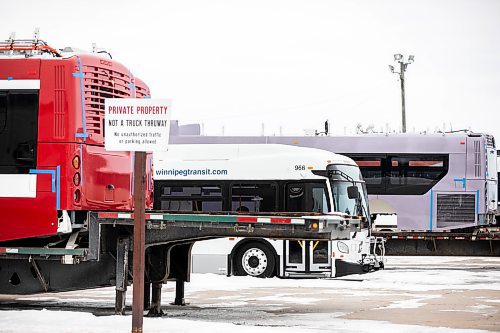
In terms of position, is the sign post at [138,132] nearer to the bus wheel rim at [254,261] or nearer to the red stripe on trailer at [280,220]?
the red stripe on trailer at [280,220]

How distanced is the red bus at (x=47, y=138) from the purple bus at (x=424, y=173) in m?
18.7

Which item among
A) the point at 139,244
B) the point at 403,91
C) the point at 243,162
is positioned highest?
the point at 403,91

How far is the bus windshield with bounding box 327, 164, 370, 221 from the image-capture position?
25375mm

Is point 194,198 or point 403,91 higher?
point 403,91

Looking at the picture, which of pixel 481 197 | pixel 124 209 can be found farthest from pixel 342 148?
pixel 124 209

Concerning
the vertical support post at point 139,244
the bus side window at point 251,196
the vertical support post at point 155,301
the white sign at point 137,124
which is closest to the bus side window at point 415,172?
the bus side window at point 251,196

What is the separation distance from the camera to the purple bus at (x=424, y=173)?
36.0 metres

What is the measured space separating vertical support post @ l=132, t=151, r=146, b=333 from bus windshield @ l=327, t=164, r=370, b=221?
13.4m

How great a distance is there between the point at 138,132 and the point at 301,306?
27.7ft

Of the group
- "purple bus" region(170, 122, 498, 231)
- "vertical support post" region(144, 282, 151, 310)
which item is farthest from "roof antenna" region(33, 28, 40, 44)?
"purple bus" region(170, 122, 498, 231)

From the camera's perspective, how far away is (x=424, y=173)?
36.5m

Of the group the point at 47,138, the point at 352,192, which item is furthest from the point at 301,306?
the point at 352,192

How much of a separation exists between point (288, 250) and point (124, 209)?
8.49m

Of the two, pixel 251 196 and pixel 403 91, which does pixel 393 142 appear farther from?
pixel 403 91
